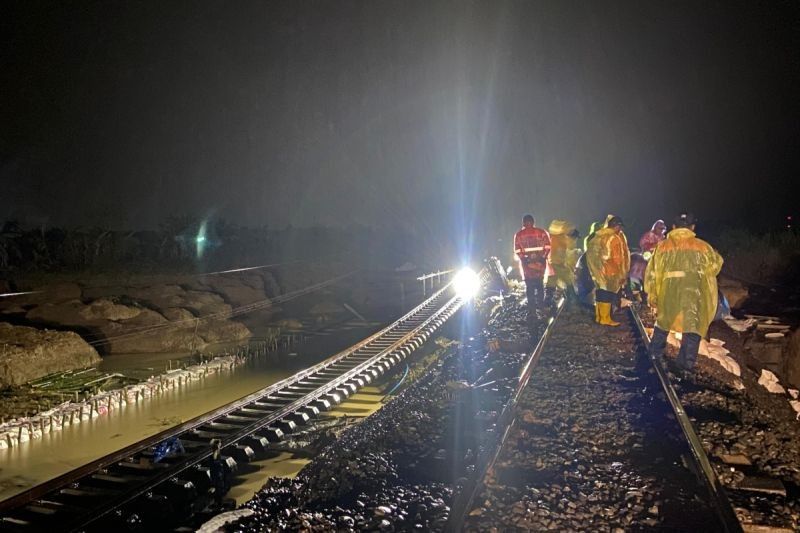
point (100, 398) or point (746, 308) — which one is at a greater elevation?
point (746, 308)

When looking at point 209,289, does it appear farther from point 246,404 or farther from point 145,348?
point 246,404

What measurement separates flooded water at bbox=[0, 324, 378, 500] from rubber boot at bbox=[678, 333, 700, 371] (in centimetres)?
747

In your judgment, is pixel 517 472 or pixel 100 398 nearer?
pixel 517 472

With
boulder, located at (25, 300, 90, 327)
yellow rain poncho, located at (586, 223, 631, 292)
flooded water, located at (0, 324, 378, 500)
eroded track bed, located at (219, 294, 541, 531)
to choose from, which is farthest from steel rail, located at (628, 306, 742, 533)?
boulder, located at (25, 300, 90, 327)

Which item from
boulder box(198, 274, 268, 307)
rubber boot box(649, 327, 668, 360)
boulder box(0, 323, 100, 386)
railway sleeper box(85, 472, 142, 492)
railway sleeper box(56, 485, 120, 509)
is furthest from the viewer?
boulder box(198, 274, 268, 307)

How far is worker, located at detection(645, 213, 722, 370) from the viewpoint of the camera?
6.71 metres

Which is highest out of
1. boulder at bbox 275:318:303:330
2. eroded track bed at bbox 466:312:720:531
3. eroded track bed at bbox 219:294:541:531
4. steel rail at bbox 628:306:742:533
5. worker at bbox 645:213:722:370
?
worker at bbox 645:213:722:370

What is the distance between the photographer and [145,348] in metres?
13.9

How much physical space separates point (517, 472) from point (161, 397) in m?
7.76

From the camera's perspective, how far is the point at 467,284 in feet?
73.5

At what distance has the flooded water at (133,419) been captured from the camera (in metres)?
6.77

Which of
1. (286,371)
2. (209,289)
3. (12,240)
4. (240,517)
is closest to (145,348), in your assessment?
(286,371)

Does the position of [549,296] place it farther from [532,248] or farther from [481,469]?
[481,469]

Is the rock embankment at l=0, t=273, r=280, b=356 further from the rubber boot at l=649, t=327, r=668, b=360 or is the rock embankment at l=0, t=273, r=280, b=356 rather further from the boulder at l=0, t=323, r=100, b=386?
the rubber boot at l=649, t=327, r=668, b=360
